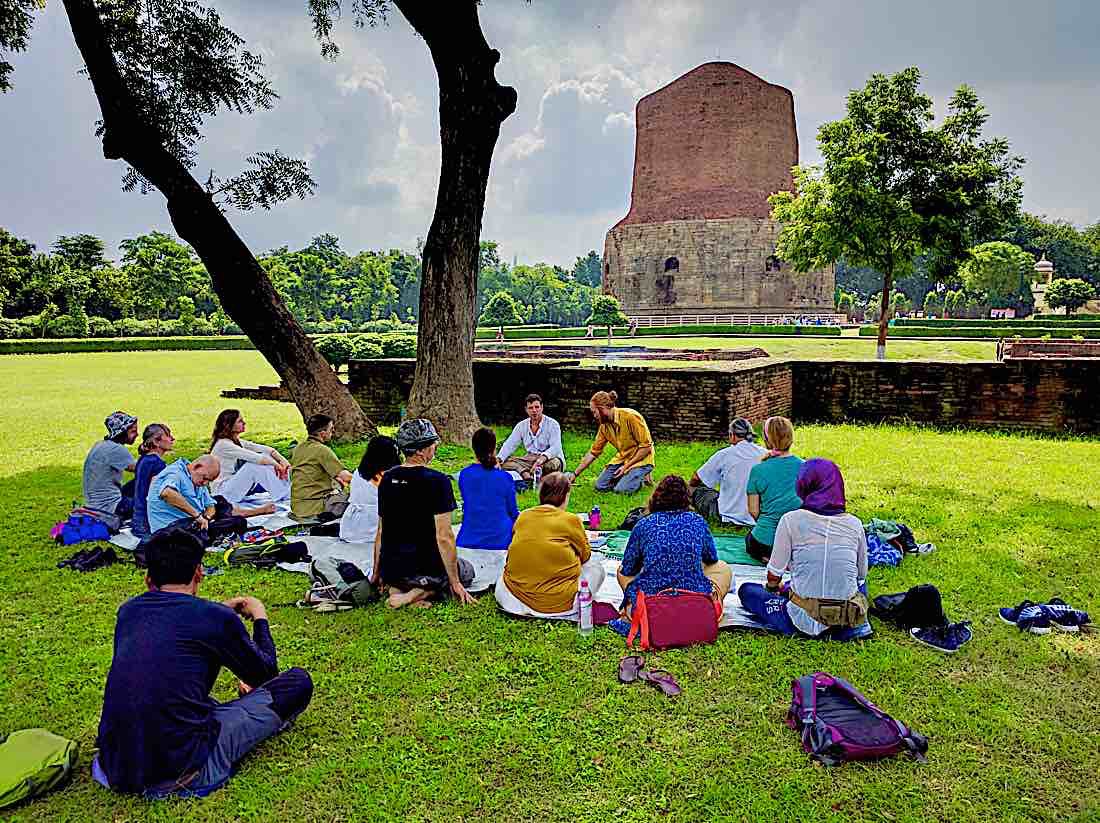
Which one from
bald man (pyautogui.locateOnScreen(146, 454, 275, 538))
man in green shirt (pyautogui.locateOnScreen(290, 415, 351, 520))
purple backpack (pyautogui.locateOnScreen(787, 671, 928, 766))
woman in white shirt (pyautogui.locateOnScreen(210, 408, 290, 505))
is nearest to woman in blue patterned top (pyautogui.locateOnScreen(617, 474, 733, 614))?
purple backpack (pyautogui.locateOnScreen(787, 671, 928, 766))

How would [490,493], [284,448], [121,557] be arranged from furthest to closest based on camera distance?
[284,448], [121,557], [490,493]

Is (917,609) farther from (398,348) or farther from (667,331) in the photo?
(667,331)

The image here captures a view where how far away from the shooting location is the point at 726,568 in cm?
450

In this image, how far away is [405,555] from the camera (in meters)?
4.83

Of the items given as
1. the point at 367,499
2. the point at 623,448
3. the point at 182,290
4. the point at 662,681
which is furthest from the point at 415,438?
the point at 182,290

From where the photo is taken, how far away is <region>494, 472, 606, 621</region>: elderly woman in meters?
4.47

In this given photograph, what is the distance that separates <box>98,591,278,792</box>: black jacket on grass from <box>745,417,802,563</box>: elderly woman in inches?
141

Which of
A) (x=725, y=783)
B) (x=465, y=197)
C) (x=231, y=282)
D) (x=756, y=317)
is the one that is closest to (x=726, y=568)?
(x=725, y=783)

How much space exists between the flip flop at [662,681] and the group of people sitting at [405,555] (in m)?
0.50

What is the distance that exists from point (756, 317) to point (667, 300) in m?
5.56

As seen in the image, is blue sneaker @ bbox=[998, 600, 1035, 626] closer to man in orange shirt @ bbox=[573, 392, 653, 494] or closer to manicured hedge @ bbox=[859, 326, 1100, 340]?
man in orange shirt @ bbox=[573, 392, 653, 494]

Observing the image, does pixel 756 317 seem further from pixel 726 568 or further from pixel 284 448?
pixel 726 568

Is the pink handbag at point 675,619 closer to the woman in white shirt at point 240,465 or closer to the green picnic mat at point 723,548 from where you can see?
the green picnic mat at point 723,548

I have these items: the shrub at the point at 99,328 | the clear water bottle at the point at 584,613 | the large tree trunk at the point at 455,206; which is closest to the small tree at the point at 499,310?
the shrub at the point at 99,328
